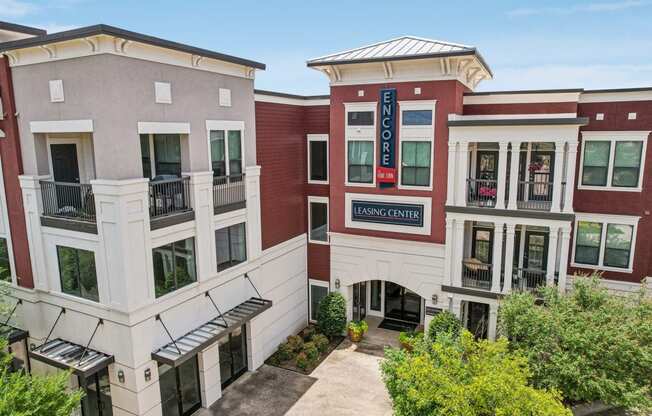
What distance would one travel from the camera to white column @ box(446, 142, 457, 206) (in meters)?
16.6

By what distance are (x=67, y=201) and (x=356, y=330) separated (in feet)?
41.3

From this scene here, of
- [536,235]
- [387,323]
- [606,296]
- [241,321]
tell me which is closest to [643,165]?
[536,235]

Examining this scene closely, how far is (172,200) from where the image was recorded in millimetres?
13523

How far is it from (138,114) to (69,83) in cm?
197

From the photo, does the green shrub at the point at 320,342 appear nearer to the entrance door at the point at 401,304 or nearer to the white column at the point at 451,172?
the entrance door at the point at 401,304

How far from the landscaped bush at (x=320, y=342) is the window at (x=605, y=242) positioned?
10881 millimetres

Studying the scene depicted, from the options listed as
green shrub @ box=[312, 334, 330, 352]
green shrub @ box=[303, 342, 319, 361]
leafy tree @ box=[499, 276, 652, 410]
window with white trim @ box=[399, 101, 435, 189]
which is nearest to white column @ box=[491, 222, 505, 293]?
window with white trim @ box=[399, 101, 435, 189]

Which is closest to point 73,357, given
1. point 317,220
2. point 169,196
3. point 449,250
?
point 169,196

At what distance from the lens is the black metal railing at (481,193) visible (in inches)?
666

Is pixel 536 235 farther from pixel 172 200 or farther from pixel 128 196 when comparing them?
pixel 128 196

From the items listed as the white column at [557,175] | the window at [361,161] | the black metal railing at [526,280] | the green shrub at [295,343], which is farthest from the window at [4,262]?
the white column at [557,175]

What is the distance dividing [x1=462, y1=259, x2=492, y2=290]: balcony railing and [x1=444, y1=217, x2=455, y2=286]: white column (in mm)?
535

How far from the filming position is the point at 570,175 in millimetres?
15250

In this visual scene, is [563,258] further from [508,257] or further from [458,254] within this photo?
[458,254]
